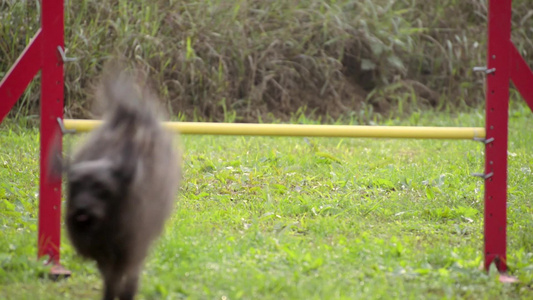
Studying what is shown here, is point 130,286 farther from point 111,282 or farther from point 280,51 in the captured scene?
point 280,51

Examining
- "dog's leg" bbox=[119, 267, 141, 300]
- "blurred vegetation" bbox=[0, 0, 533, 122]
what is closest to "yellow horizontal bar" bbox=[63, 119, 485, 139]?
"dog's leg" bbox=[119, 267, 141, 300]

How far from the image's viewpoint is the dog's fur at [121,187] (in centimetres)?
270

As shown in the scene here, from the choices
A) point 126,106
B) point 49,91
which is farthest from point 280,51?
point 126,106

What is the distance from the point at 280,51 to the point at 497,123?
4.96 m

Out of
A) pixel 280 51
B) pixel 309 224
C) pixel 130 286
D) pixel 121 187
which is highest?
pixel 280 51

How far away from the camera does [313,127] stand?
3.70m

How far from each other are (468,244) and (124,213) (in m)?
2.38

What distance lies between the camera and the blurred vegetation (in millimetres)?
7184


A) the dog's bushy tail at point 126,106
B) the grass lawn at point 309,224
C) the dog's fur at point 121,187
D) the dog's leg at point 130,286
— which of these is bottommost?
the grass lawn at point 309,224

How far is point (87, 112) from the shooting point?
7.13 metres

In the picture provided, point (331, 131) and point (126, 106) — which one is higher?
point (126, 106)

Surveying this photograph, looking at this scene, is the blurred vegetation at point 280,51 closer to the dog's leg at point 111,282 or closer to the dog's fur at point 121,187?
the dog's fur at point 121,187

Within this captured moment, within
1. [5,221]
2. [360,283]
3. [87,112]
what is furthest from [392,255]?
[87,112]

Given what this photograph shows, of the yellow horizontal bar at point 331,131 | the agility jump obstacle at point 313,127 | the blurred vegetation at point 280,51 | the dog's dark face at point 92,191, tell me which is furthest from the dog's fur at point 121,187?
the blurred vegetation at point 280,51
